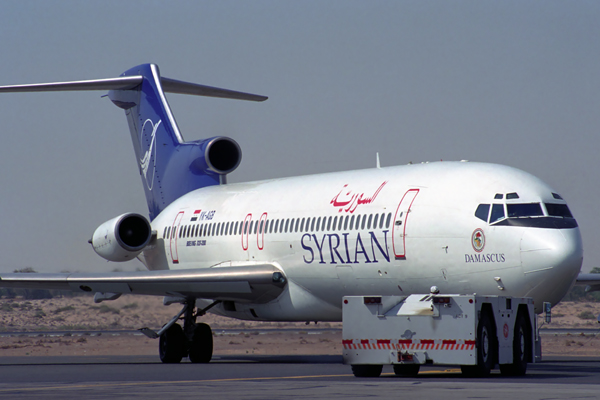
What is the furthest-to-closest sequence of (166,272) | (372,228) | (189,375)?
1. (166,272)
2. (372,228)
3. (189,375)

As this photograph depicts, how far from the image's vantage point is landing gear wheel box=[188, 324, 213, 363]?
25.0 meters

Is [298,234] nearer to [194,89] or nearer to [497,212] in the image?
[497,212]

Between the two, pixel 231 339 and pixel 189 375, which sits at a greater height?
pixel 189 375

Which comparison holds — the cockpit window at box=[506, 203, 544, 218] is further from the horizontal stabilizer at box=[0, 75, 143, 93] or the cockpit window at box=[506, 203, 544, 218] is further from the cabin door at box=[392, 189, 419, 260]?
the horizontal stabilizer at box=[0, 75, 143, 93]

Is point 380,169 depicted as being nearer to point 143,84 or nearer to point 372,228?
point 372,228

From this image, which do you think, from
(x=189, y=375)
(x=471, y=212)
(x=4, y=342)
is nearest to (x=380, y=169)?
(x=471, y=212)

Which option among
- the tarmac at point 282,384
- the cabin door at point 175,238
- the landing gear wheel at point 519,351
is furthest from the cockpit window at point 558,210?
the cabin door at point 175,238

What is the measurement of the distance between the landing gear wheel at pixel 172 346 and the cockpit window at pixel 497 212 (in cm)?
1004

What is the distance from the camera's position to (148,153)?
106 ft

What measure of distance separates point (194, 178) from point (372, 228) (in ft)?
34.7

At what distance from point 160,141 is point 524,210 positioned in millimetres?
15968

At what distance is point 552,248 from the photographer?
17797 mm

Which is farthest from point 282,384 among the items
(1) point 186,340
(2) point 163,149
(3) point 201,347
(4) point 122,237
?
(2) point 163,149

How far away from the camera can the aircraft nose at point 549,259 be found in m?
17.8
